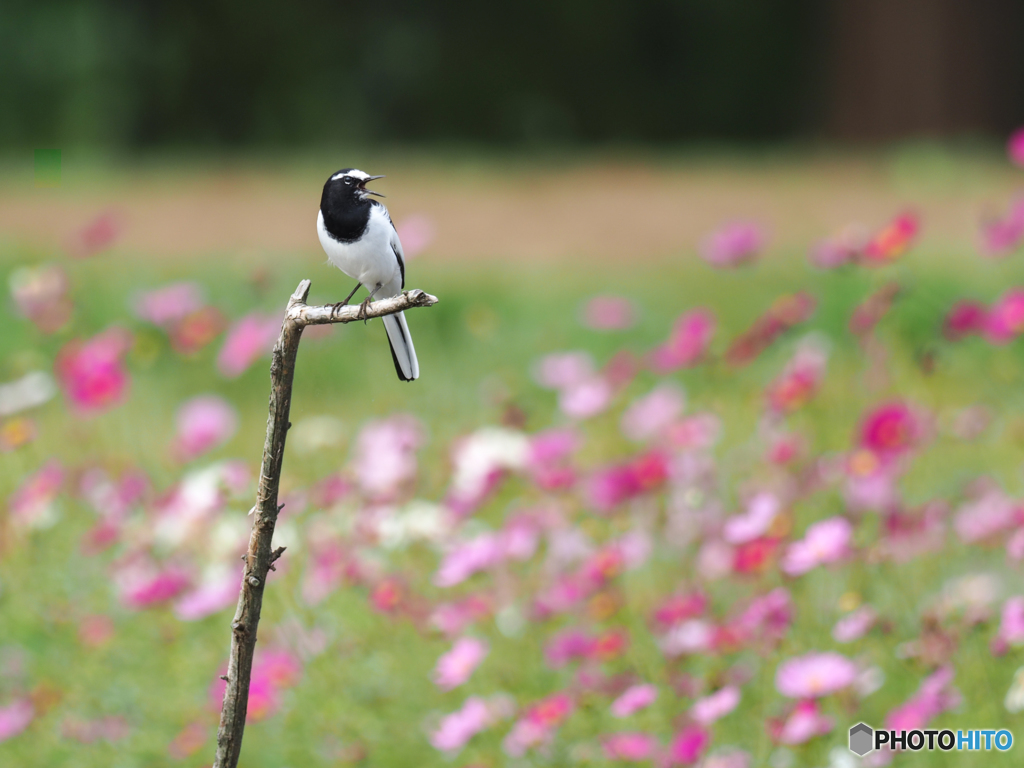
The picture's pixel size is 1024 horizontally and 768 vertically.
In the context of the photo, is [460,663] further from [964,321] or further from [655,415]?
[964,321]

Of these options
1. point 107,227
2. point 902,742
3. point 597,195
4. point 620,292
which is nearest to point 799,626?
point 902,742

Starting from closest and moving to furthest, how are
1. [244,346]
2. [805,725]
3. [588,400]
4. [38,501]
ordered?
[805,725], [244,346], [38,501], [588,400]

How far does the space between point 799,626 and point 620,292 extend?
3098mm

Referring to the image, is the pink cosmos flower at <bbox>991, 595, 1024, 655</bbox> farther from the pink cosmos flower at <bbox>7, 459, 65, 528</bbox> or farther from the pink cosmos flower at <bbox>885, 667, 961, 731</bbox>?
the pink cosmos flower at <bbox>7, 459, 65, 528</bbox>

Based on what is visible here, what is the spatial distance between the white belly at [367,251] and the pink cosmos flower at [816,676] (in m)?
0.84

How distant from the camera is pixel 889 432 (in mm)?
1734

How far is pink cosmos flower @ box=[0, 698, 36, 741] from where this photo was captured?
1795 millimetres

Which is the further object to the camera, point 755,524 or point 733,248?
point 733,248

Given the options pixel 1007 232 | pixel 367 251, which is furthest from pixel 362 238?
pixel 1007 232

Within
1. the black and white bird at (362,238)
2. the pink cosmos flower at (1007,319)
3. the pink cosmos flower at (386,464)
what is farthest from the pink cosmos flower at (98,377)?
the pink cosmos flower at (1007,319)

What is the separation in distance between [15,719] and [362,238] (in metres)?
1.37

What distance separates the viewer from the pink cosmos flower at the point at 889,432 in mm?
1726

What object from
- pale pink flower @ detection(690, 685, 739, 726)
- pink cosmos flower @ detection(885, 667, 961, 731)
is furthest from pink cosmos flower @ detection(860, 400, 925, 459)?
pale pink flower @ detection(690, 685, 739, 726)

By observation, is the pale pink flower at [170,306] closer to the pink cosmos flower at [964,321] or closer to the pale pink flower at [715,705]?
the pale pink flower at [715,705]
